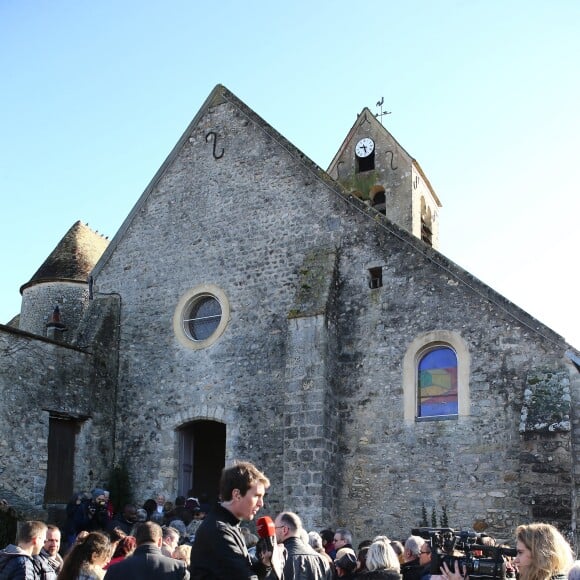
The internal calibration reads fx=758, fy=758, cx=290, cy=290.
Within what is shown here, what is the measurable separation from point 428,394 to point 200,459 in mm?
6344

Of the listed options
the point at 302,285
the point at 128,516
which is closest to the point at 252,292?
the point at 302,285

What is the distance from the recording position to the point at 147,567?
485 centimetres

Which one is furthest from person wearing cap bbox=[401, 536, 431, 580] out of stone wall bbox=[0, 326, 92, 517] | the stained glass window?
stone wall bbox=[0, 326, 92, 517]

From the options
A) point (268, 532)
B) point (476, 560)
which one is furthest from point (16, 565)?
point (476, 560)

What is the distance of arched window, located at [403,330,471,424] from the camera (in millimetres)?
12664

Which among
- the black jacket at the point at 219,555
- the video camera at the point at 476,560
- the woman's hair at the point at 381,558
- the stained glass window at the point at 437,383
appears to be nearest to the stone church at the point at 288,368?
the stained glass window at the point at 437,383

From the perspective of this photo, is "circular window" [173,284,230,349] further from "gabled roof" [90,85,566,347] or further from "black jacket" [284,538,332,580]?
"black jacket" [284,538,332,580]

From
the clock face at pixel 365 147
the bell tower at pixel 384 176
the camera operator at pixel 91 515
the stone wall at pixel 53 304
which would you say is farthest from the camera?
the stone wall at pixel 53 304

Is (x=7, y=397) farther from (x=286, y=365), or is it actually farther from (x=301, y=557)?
(x=301, y=557)

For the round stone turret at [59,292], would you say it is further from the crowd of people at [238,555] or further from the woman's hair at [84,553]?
the woman's hair at [84,553]

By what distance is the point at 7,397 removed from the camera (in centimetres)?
1371

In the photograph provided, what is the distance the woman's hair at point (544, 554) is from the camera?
407cm

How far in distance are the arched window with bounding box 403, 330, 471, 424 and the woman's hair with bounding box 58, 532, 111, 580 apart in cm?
844

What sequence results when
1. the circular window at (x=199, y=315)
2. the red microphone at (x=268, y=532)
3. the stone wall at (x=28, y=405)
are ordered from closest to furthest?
the red microphone at (x=268, y=532), the stone wall at (x=28, y=405), the circular window at (x=199, y=315)
